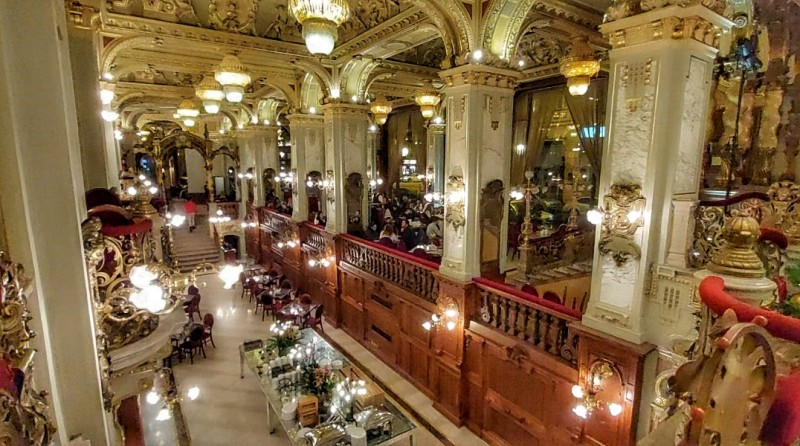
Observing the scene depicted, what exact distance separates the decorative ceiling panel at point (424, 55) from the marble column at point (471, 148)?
3951mm

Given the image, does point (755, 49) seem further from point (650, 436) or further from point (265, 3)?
point (265, 3)

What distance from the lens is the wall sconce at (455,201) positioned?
6047 millimetres

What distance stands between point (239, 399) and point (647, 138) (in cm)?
776

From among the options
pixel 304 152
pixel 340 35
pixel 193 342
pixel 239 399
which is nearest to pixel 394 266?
pixel 239 399

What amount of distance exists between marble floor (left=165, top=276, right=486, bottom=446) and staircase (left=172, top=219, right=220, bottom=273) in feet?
19.1

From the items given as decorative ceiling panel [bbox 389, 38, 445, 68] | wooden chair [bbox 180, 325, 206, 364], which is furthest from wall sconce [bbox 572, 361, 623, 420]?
wooden chair [bbox 180, 325, 206, 364]

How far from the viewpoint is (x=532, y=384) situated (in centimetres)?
537

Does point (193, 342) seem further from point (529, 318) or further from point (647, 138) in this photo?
point (647, 138)

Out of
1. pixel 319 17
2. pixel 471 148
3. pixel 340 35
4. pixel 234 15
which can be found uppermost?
pixel 234 15

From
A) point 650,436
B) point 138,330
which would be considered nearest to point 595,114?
point 650,436

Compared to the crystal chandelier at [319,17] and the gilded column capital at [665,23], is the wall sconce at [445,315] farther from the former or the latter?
the crystal chandelier at [319,17]

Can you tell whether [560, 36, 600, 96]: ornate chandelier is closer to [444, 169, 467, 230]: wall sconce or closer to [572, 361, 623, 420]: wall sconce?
[444, 169, 467, 230]: wall sconce

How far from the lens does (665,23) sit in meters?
3.68

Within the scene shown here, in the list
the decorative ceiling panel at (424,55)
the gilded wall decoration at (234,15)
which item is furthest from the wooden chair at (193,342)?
the decorative ceiling panel at (424,55)
